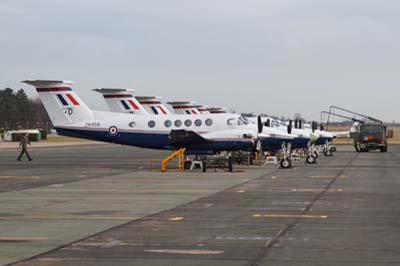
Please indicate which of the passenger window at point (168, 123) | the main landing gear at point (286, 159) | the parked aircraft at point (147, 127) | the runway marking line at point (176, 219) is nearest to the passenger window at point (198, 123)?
the parked aircraft at point (147, 127)

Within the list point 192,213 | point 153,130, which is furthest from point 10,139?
point 192,213

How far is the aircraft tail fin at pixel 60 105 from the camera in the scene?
39719 millimetres

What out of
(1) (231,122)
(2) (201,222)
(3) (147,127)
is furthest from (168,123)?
(2) (201,222)

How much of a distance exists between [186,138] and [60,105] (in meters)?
7.62

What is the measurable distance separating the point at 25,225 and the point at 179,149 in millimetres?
23293

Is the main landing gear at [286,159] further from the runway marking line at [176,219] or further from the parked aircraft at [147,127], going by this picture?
the runway marking line at [176,219]

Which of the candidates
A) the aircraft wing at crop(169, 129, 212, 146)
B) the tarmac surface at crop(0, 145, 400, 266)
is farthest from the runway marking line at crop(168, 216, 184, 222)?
the aircraft wing at crop(169, 129, 212, 146)

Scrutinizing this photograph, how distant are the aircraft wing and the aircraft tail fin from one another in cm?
539

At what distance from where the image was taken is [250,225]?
14719 millimetres

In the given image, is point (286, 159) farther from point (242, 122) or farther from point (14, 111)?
point (14, 111)

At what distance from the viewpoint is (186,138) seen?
37.1m

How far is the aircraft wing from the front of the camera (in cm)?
3694

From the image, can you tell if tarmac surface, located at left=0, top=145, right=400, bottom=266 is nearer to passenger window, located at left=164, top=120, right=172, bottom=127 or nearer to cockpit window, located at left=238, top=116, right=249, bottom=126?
cockpit window, located at left=238, top=116, right=249, bottom=126

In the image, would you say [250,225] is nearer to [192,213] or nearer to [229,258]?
[192,213]
